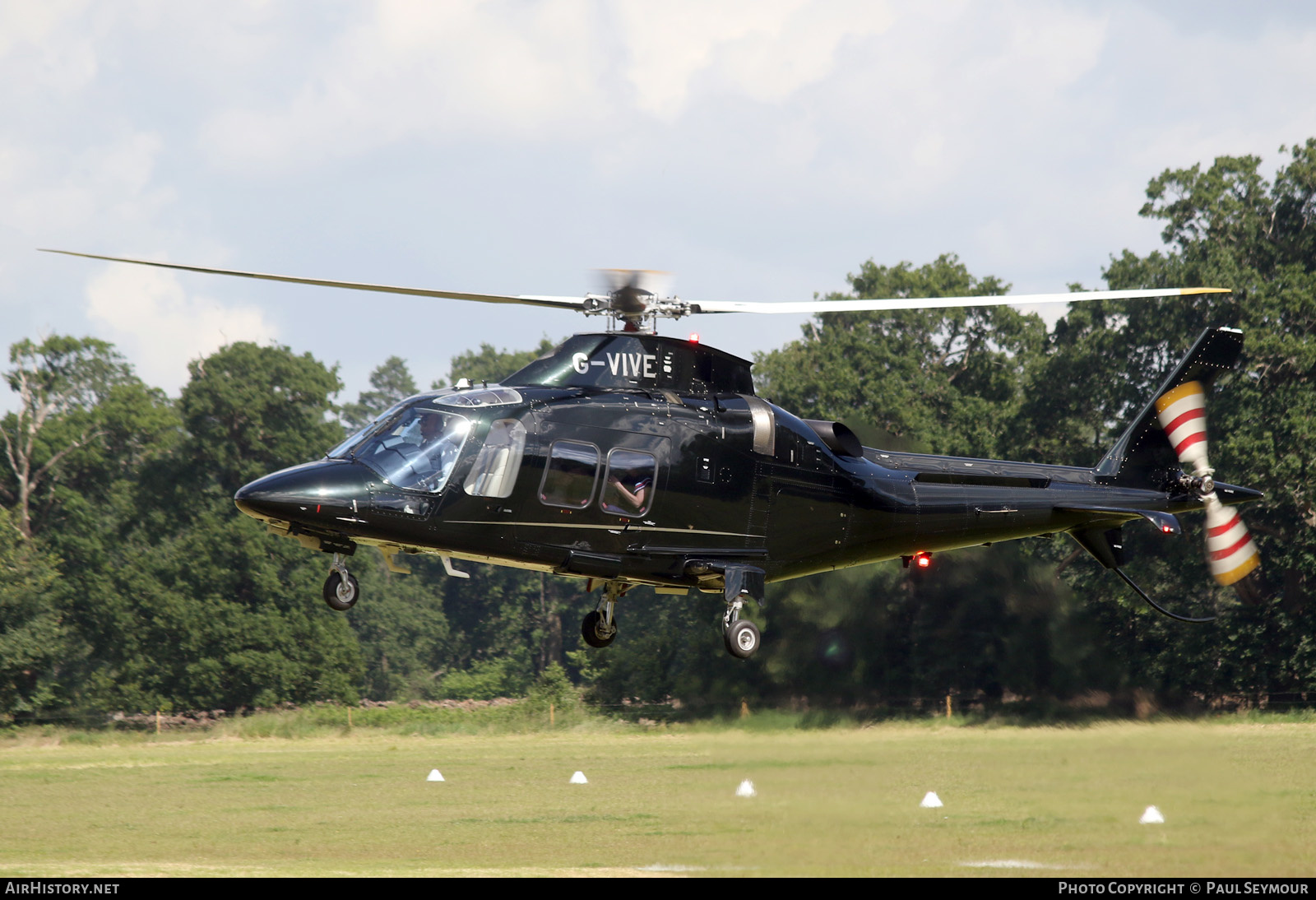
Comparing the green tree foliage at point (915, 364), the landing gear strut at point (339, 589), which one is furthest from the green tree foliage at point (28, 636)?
the landing gear strut at point (339, 589)

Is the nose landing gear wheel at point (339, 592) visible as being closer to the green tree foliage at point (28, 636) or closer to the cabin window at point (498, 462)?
the cabin window at point (498, 462)

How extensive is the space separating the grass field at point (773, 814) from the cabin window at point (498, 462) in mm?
5450

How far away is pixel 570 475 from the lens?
14.2 meters

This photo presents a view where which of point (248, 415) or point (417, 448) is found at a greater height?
point (248, 415)

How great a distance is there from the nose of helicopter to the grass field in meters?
6.44

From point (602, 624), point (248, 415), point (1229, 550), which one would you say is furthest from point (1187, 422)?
point (248, 415)

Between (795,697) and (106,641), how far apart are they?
3827cm

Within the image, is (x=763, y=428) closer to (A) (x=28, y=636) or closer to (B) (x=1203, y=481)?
(B) (x=1203, y=481)

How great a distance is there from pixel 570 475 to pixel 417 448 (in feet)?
5.27

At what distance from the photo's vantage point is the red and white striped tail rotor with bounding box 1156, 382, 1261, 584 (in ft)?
58.2

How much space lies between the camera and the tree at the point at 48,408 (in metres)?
58.3

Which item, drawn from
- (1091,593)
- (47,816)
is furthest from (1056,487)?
(1091,593)

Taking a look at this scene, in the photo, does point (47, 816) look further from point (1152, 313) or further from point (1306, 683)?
point (1152, 313)
